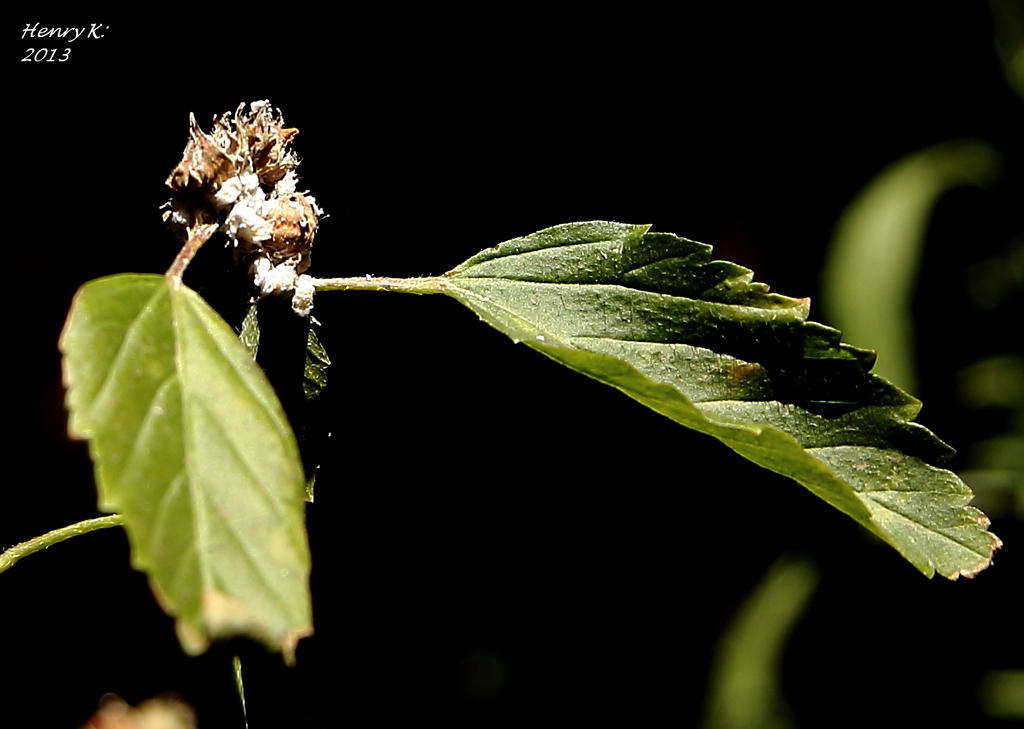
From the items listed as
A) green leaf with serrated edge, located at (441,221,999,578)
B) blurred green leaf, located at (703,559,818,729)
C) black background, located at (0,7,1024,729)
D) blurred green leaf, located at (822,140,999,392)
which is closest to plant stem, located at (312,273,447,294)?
green leaf with serrated edge, located at (441,221,999,578)

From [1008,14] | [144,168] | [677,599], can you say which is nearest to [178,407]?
[144,168]

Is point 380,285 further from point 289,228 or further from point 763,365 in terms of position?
point 763,365

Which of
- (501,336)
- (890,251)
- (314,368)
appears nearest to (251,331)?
(314,368)

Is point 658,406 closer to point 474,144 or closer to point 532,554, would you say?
point 474,144

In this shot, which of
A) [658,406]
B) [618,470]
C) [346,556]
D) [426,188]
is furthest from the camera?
[618,470]

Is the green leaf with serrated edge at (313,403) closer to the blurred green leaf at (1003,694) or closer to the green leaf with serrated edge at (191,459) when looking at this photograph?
the green leaf with serrated edge at (191,459)
